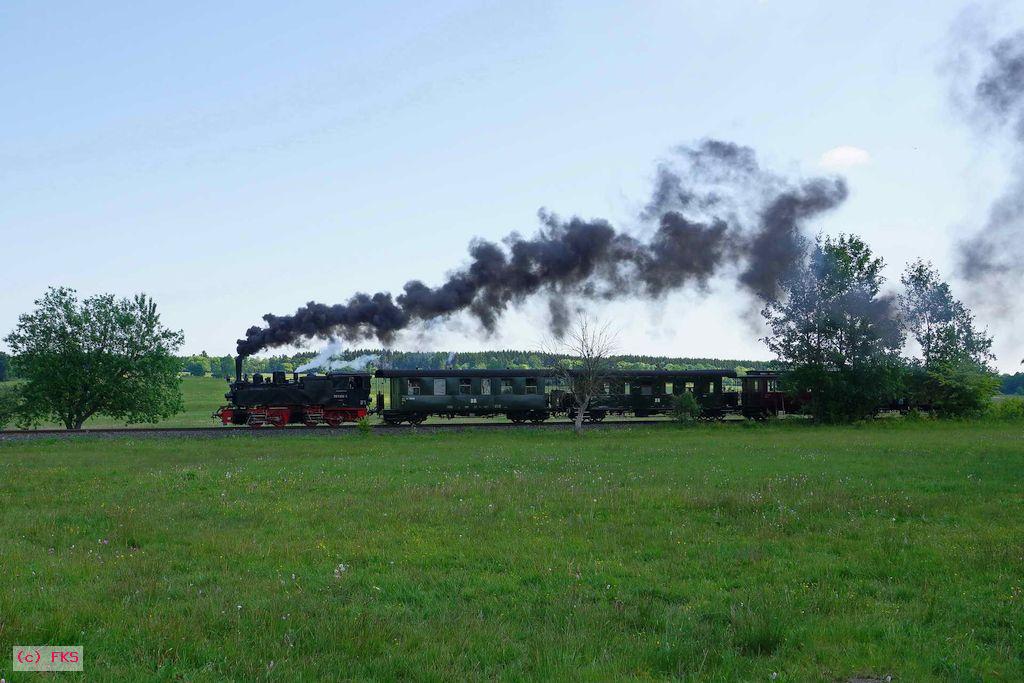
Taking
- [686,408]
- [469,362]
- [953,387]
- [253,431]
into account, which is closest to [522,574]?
[253,431]

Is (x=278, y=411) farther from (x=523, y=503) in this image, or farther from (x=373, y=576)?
(x=373, y=576)

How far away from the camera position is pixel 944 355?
174 ft

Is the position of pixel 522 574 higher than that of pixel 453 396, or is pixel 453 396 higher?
pixel 453 396

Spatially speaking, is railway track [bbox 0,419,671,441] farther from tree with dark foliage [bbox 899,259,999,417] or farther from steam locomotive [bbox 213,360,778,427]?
tree with dark foliage [bbox 899,259,999,417]

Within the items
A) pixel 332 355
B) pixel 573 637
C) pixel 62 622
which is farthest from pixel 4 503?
pixel 332 355

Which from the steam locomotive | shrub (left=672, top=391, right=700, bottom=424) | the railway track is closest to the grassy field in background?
the railway track

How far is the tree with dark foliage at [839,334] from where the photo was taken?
43281 millimetres

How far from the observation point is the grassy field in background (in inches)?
246

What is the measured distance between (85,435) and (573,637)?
33398 millimetres

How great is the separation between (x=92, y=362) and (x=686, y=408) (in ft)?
108

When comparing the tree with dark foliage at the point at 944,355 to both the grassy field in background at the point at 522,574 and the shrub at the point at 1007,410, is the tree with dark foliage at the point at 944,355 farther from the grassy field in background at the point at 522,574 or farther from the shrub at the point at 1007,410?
the grassy field in background at the point at 522,574

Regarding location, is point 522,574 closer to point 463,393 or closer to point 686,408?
point 463,393

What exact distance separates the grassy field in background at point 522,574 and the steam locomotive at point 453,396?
69.4ft

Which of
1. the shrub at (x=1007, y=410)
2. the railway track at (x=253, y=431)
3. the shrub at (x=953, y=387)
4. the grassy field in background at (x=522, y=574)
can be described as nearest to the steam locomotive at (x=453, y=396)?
the railway track at (x=253, y=431)
